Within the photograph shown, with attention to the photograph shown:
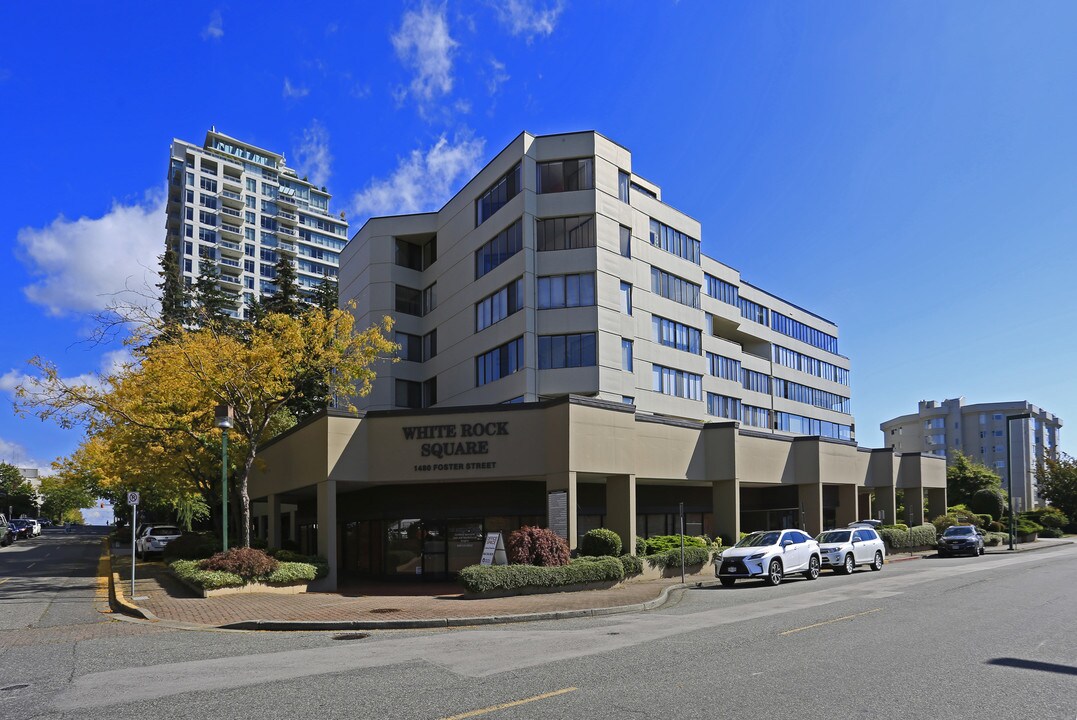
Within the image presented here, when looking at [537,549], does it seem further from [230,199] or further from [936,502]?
[230,199]

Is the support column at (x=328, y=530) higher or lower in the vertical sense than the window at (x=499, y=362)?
lower

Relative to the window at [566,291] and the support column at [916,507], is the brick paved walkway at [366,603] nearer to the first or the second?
the window at [566,291]

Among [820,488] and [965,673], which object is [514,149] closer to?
[820,488]

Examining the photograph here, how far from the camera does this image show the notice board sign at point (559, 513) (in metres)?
23.7

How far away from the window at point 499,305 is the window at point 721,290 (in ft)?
72.3

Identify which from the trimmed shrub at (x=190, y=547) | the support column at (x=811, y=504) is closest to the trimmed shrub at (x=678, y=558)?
the support column at (x=811, y=504)

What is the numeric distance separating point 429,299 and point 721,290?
78.3 ft

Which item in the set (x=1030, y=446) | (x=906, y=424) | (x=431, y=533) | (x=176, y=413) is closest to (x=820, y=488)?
(x=431, y=533)

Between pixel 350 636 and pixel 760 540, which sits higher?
pixel 350 636

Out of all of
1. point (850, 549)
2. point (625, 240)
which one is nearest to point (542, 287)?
point (625, 240)

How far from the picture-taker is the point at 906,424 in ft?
452

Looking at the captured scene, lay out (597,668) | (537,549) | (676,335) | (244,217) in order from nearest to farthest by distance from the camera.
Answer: (597,668) < (537,549) < (676,335) < (244,217)

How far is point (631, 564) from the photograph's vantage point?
24.0 metres

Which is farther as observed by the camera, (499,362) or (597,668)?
(499,362)
